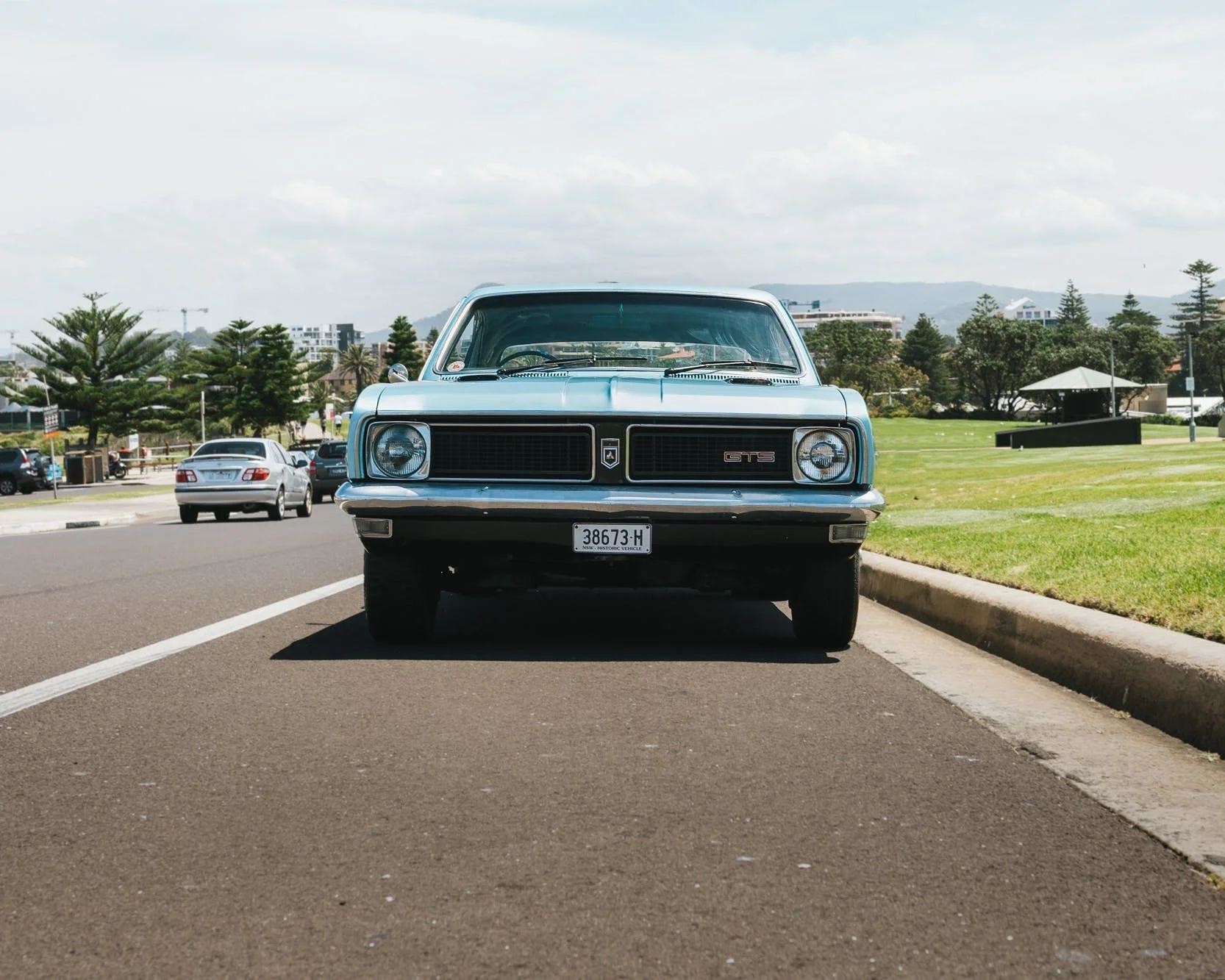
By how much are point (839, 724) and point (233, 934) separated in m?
2.88

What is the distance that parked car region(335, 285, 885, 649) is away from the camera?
268 inches

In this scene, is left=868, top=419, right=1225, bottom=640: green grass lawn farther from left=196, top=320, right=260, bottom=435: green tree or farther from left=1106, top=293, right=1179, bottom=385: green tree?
left=1106, top=293, right=1179, bottom=385: green tree

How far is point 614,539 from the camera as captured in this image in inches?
268

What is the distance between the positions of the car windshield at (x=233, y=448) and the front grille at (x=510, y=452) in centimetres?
1905

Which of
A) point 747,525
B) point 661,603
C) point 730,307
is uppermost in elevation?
point 730,307

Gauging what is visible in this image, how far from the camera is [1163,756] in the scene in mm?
5051

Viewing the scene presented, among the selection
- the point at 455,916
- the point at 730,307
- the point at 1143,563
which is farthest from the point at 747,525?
the point at 455,916

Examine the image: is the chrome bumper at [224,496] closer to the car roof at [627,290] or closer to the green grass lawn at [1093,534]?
the green grass lawn at [1093,534]

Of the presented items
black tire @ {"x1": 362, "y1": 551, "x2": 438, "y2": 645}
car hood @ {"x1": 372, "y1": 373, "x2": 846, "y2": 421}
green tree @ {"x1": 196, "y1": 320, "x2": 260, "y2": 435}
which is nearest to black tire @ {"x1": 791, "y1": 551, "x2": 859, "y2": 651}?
car hood @ {"x1": 372, "y1": 373, "x2": 846, "y2": 421}

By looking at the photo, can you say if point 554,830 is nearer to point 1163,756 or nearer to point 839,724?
point 839,724

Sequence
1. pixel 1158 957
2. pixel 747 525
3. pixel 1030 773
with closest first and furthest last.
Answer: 1. pixel 1158 957
2. pixel 1030 773
3. pixel 747 525

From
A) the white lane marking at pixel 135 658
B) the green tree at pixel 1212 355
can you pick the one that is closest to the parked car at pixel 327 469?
the white lane marking at pixel 135 658

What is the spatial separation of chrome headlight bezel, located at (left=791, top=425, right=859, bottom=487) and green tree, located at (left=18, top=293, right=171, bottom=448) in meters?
75.0

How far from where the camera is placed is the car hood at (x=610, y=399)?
22.6ft
